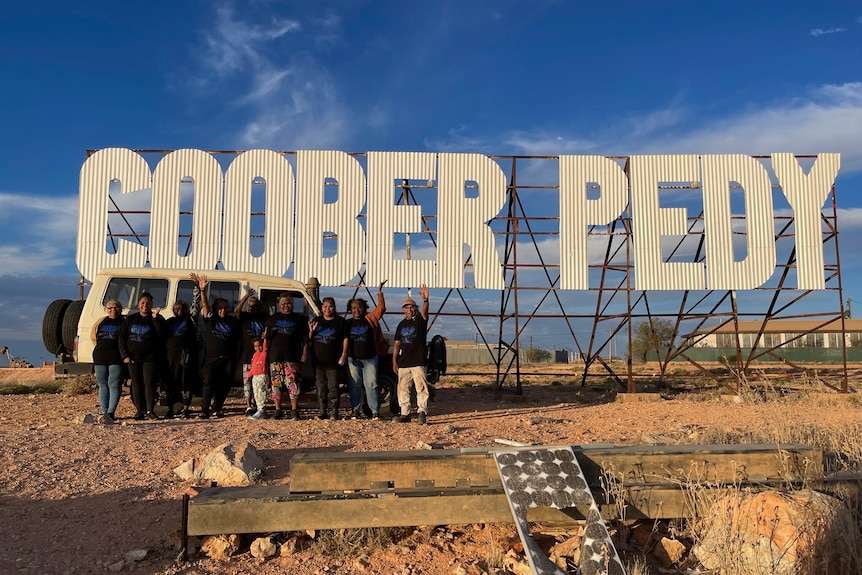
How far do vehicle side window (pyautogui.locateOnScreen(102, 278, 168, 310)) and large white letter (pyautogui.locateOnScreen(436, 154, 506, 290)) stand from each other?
19.0ft

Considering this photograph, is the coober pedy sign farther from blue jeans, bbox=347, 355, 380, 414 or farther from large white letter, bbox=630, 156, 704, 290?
blue jeans, bbox=347, 355, 380, 414

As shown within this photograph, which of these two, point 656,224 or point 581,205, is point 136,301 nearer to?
point 581,205

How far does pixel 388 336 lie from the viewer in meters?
10.4

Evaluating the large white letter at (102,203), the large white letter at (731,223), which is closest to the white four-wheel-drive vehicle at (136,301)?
the large white letter at (102,203)

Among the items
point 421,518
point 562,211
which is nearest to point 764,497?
point 421,518

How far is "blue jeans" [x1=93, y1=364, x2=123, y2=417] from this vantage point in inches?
324

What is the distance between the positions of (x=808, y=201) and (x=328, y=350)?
11523 millimetres

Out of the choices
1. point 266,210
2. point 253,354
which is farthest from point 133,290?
point 266,210

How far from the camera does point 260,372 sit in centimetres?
874

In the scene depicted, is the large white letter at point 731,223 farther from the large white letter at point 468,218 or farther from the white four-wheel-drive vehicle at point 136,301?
the white four-wheel-drive vehicle at point 136,301

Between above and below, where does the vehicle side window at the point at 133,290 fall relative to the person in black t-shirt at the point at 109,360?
above

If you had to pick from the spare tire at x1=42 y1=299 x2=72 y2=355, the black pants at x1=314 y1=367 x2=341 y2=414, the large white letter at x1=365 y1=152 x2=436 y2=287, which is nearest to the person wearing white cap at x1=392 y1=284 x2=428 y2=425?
the black pants at x1=314 y1=367 x2=341 y2=414

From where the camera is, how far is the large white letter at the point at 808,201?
13.8 meters

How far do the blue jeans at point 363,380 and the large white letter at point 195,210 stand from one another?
19.0 feet
